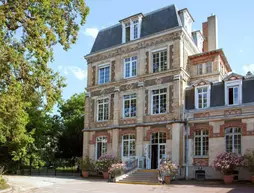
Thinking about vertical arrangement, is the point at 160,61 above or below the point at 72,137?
above

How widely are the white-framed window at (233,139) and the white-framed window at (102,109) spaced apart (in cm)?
988

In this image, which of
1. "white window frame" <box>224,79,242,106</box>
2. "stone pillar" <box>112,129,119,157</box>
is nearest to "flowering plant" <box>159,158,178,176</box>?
"white window frame" <box>224,79,242,106</box>

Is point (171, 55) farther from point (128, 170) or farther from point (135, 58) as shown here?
point (128, 170)

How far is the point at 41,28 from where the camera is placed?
40.8ft

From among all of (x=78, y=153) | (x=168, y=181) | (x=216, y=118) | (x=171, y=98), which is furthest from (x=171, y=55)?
(x=78, y=153)

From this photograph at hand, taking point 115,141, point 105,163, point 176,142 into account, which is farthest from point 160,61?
point 105,163

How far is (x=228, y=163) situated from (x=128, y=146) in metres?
8.19

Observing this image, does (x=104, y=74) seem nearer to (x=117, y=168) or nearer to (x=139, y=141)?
(x=139, y=141)

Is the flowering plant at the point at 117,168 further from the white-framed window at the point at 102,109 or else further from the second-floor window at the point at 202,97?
the second-floor window at the point at 202,97

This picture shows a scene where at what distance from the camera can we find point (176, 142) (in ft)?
69.8

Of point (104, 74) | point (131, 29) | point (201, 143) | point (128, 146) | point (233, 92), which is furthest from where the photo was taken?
point (104, 74)

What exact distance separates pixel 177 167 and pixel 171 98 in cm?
477

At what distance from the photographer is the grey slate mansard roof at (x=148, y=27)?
957 inches

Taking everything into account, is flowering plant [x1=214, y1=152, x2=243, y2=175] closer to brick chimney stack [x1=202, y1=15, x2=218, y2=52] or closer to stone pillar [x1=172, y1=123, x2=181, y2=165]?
stone pillar [x1=172, y1=123, x2=181, y2=165]
